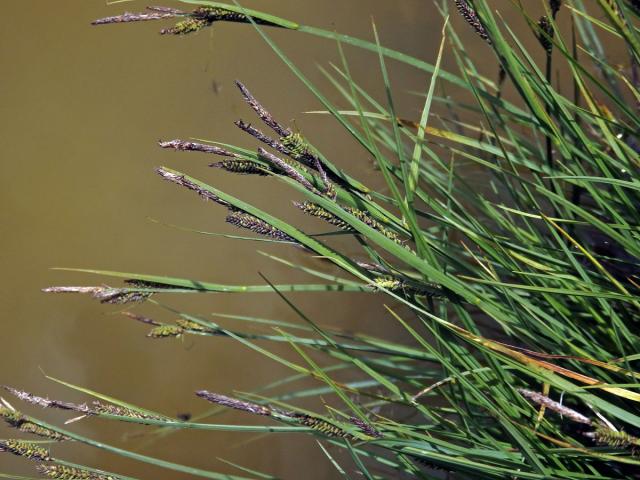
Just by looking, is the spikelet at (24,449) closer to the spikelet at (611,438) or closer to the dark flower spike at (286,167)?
the dark flower spike at (286,167)

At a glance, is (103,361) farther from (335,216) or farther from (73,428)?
(335,216)

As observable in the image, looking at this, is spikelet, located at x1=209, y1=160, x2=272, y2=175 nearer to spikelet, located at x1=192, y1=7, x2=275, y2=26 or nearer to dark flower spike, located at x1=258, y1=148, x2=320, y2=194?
dark flower spike, located at x1=258, y1=148, x2=320, y2=194

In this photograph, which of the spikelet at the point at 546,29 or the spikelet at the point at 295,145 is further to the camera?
the spikelet at the point at 546,29

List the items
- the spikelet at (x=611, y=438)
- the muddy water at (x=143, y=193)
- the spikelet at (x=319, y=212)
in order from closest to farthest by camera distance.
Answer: the spikelet at (x=611, y=438)
the spikelet at (x=319, y=212)
the muddy water at (x=143, y=193)

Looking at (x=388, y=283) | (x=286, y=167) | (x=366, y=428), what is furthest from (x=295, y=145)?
(x=366, y=428)

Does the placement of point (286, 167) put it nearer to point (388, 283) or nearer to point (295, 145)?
point (295, 145)

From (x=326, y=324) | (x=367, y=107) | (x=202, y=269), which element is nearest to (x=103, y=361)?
(x=202, y=269)

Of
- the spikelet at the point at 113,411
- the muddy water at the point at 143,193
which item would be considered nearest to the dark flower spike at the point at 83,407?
the spikelet at the point at 113,411
